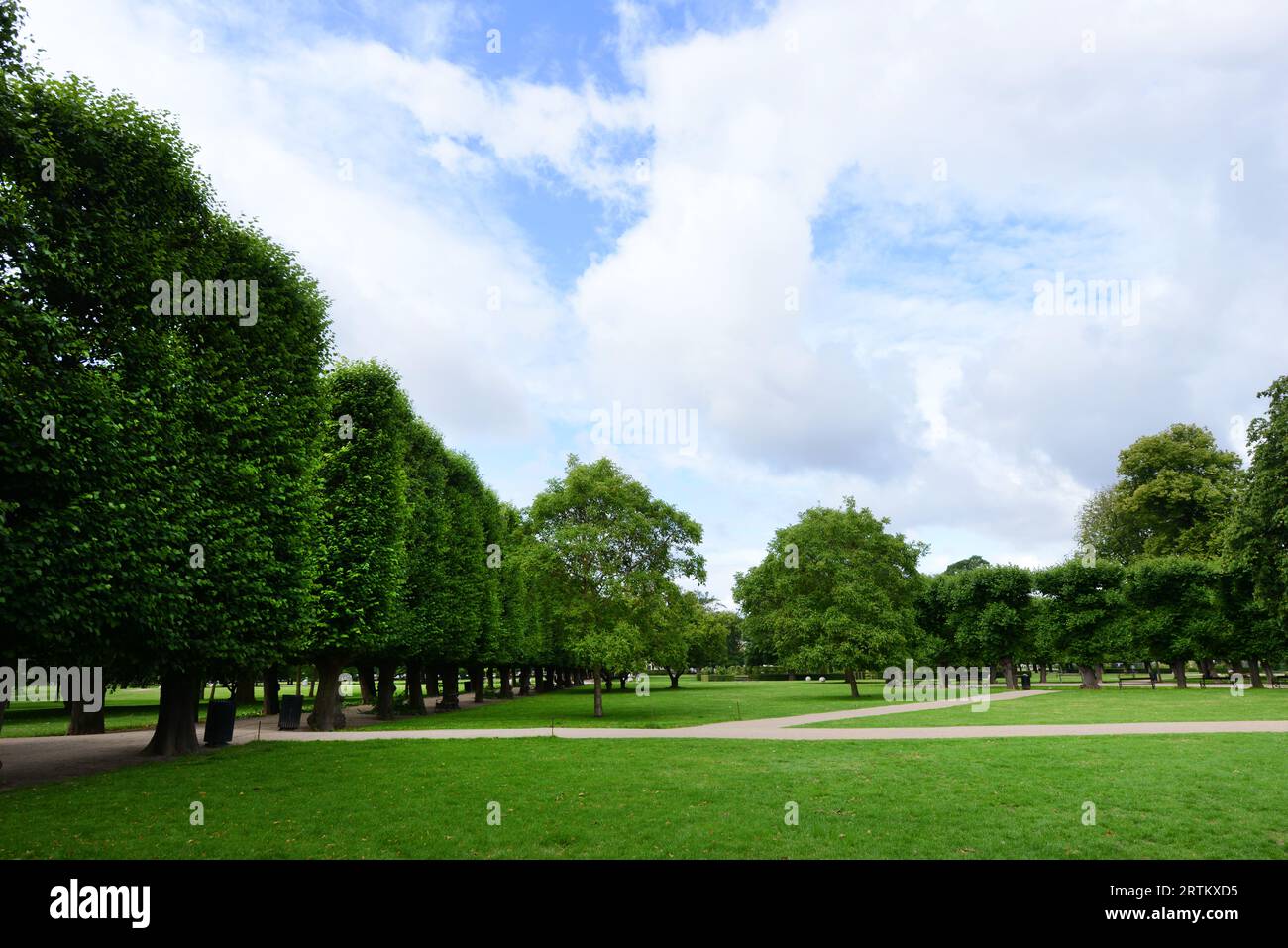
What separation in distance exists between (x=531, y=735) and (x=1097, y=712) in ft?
79.9

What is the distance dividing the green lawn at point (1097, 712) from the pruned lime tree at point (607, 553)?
991 cm

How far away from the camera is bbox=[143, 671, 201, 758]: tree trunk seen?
69.5ft

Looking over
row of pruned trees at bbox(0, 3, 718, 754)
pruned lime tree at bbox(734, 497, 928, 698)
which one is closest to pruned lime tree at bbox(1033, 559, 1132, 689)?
pruned lime tree at bbox(734, 497, 928, 698)

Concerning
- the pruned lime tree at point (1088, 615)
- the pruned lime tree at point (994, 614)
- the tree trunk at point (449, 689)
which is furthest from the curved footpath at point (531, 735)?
the pruned lime tree at point (994, 614)

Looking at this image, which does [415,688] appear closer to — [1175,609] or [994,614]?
[994,614]

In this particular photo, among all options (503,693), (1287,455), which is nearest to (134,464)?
(1287,455)

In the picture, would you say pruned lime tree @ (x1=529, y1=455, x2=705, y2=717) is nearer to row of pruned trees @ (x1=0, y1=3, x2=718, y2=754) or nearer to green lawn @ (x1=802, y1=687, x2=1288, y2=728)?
row of pruned trees @ (x1=0, y1=3, x2=718, y2=754)

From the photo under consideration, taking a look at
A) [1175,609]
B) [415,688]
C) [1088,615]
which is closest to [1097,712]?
[1088,615]

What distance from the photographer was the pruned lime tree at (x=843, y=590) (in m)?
45.3

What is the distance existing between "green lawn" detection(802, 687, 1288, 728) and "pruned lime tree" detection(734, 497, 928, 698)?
30.2 feet

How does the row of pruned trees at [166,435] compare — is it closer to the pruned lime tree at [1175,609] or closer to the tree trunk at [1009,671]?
the tree trunk at [1009,671]

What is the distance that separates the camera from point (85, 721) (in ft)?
97.7
